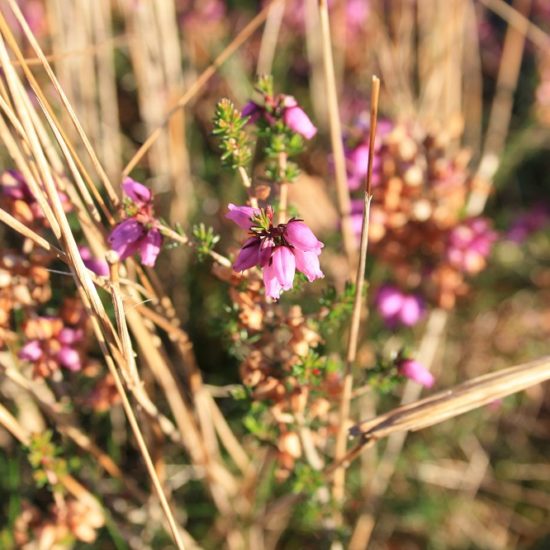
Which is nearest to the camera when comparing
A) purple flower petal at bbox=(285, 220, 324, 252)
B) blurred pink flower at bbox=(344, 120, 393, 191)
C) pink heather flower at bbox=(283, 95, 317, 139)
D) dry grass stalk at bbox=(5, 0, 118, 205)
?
purple flower petal at bbox=(285, 220, 324, 252)

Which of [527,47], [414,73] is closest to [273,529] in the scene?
[414,73]

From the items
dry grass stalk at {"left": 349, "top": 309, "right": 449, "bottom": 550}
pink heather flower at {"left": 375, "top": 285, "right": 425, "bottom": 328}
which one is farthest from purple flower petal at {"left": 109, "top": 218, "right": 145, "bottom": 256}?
dry grass stalk at {"left": 349, "top": 309, "right": 449, "bottom": 550}

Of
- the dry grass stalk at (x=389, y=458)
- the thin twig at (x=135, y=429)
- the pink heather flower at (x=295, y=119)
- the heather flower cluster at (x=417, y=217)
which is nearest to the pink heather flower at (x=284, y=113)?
the pink heather flower at (x=295, y=119)

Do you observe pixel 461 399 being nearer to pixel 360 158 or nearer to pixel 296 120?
pixel 296 120

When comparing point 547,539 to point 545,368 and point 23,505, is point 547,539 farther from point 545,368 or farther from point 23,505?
point 23,505

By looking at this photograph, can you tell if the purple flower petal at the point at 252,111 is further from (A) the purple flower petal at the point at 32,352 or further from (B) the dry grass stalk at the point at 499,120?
(B) the dry grass stalk at the point at 499,120

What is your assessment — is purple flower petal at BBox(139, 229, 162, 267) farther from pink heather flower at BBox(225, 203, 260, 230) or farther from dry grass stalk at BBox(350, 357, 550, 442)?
dry grass stalk at BBox(350, 357, 550, 442)
